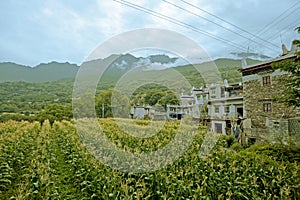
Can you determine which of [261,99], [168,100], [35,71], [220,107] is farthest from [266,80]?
[35,71]

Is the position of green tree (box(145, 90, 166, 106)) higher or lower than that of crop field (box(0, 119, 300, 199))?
higher

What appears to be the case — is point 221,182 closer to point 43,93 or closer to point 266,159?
point 266,159

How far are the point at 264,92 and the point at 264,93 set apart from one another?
0.23 ft

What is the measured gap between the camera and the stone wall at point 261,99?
1362 centimetres

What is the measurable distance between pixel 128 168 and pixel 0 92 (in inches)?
1501

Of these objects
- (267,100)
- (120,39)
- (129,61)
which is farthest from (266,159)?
(267,100)

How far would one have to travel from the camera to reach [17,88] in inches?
1634

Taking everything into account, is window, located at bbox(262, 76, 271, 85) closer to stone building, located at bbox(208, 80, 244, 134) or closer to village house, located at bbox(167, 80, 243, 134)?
village house, located at bbox(167, 80, 243, 134)

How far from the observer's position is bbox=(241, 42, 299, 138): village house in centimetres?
1353

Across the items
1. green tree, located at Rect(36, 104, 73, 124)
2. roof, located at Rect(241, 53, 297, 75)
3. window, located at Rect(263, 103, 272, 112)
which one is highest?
roof, located at Rect(241, 53, 297, 75)

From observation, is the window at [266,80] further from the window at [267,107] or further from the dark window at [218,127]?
the dark window at [218,127]

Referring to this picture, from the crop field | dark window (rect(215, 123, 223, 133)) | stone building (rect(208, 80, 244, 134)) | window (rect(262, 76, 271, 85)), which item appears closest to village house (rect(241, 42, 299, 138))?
window (rect(262, 76, 271, 85))

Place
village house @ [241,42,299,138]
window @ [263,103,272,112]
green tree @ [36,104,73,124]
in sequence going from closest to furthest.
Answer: village house @ [241,42,299,138]
window @ [263,103,272,112]
green tree @ [36,104,73,124]

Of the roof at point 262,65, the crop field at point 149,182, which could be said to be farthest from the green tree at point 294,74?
the roof at point 262,65
